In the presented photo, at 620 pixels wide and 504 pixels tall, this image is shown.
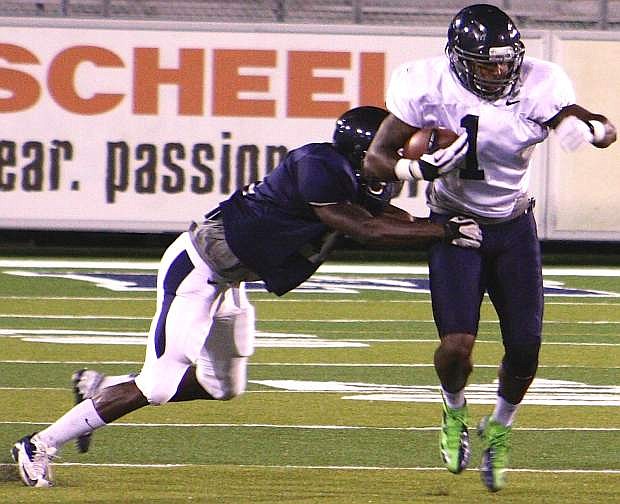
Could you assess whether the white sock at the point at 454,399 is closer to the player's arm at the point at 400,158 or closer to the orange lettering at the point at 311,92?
the player's arm at the point at 400,158

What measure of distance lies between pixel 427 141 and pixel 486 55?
0.34 m

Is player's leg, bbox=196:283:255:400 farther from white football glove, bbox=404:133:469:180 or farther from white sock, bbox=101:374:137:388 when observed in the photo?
white football glove, bbox=404:133:469:180

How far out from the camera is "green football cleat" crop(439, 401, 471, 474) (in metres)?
5.50

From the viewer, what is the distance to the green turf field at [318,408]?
18.4 ft

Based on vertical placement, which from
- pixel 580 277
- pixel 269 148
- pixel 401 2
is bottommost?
pixel 580 277

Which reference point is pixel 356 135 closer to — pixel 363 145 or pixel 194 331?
pixel 363 145

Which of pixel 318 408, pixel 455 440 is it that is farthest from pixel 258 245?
pixel 318 408

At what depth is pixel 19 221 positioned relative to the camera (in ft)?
48.1

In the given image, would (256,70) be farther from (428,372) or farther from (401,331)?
(428,372)

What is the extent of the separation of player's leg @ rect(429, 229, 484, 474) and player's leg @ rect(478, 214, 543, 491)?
83 mm

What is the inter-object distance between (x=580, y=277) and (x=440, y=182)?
340 inches

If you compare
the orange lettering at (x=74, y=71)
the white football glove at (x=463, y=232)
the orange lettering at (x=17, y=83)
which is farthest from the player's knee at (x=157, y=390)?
the orange lettering at (x=17, y=83)

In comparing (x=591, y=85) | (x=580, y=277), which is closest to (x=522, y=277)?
(x=580, y=277)

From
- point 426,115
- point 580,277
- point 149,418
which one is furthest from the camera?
point 580,277
